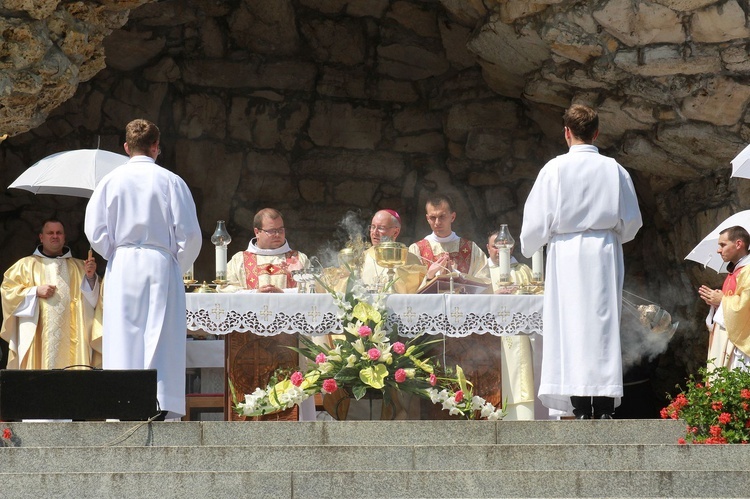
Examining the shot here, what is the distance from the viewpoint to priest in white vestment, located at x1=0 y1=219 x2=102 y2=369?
10016 mm

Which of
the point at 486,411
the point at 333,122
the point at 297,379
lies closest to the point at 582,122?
the point at 486,411

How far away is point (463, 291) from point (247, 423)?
8.17 ft

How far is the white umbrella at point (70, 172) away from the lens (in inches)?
373

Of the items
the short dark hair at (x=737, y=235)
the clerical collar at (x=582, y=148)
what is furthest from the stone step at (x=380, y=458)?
the short dark hair at (x=737, y=235)

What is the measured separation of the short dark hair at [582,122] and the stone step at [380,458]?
2268 millimetres

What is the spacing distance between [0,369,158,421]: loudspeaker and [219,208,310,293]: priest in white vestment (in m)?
2.95

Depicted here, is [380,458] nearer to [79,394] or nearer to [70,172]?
[79,394]

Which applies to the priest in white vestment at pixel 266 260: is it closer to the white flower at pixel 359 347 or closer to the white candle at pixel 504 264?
the white candle at pixel 504 264

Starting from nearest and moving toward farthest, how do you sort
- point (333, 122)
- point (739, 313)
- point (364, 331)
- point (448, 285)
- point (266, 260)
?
point (364, 331) < point (739, 313) < point (448, 285) < point (266, 260) < point (333, 122)

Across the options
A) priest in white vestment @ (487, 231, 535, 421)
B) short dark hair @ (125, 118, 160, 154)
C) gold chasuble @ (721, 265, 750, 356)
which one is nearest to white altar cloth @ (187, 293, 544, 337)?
priest in white vestment @ (487, 231, 535, 421)

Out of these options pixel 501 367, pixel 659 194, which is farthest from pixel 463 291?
pixel 659 194

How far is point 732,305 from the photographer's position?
26.4ft

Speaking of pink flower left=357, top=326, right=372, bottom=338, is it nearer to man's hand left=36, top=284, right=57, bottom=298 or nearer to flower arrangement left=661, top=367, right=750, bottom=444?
flower arrangement left=661, top=367, right=750, bottom=444

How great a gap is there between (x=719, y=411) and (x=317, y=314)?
2.66 meters
